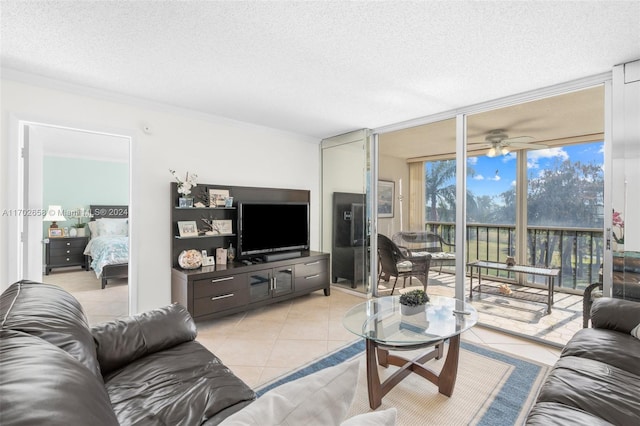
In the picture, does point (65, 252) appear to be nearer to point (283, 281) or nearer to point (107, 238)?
point (107, 238)

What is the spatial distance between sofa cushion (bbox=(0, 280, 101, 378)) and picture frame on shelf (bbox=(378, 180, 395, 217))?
148 inches

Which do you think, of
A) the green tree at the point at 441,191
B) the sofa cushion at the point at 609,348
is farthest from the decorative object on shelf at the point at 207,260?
the sofa cushion at the point at 609,348

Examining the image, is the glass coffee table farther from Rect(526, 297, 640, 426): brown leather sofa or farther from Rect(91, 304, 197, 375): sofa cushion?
Rect(91, 304, 197, 375): sofa cushion

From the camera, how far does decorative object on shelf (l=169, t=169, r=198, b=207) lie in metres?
3.39

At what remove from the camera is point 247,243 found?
3.80m

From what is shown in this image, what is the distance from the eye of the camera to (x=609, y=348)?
174cm

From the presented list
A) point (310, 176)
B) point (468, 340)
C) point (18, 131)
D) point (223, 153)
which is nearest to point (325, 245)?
point (310, 176)

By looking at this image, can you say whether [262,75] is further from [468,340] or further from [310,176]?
[468,340]

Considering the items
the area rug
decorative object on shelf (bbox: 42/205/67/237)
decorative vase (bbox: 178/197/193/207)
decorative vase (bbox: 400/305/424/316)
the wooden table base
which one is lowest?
the area rug

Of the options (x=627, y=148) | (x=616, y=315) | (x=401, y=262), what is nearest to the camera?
(x=616, y=315)

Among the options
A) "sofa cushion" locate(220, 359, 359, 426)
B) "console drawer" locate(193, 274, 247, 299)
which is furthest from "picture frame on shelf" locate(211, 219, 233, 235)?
"sofa cushion" locate(220, 359, 359, 426)

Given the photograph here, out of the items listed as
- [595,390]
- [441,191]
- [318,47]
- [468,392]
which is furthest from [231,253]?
[595,390]

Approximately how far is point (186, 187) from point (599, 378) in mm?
3556

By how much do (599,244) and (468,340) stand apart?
6.54 ft
